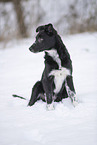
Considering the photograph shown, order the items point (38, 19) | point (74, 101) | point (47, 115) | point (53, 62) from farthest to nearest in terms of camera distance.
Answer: point (38, 19), point (74, 101), point (53, 62), point (47, 115)

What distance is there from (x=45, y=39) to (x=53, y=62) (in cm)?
36

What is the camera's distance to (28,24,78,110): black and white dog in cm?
241

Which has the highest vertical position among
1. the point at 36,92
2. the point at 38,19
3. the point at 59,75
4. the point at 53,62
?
the point at 38,19

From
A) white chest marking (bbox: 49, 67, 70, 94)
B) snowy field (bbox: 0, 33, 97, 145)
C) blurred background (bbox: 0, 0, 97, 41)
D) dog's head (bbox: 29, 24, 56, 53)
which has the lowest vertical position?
snowy field (bbox: 0, 33, 97, 145)

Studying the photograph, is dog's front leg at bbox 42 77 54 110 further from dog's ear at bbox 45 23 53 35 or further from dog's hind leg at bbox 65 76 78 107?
dog's ear at bbox 45 23 53 35

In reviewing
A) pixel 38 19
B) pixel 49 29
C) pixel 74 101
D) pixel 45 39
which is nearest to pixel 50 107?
pixel 74 101

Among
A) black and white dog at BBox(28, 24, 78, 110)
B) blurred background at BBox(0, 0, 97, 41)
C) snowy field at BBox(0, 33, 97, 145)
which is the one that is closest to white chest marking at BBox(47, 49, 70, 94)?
black and white dog at BBox(28, 24, 78, 110)

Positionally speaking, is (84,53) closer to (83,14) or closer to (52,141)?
(83,14)

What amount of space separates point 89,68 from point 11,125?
3.13 m

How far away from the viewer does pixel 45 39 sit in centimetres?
247

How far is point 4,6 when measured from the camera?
10719mm

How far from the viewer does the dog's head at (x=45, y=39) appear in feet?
8.00

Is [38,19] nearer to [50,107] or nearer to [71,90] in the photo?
[71,90]

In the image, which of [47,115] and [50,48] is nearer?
[47,115]
